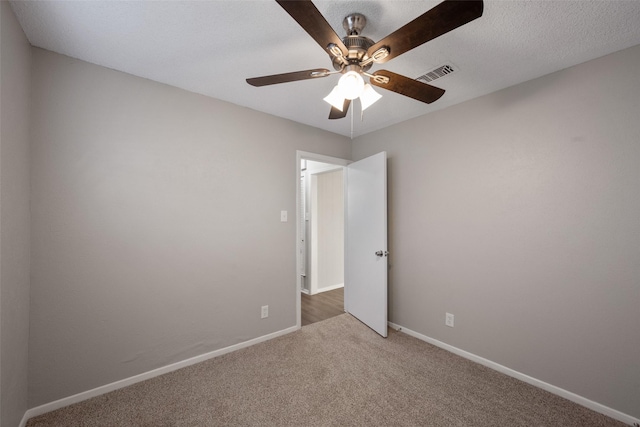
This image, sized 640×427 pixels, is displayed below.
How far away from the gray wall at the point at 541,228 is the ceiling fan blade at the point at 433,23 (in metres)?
1.50

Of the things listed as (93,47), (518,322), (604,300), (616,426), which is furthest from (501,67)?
(93,47)

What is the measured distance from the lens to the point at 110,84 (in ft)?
6.15

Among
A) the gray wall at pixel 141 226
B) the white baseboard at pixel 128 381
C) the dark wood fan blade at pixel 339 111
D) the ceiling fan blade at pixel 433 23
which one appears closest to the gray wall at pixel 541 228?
the dark wood fan blade at pixel 339 111

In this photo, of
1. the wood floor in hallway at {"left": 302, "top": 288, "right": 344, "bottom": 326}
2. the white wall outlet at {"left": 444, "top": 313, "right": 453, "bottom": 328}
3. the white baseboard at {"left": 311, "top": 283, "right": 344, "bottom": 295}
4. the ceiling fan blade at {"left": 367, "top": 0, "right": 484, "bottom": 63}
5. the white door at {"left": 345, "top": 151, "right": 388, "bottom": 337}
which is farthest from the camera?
the white baseboard at {"left": 311, "top": 283, "right": 344, "bottom": 295}

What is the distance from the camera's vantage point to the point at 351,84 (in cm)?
127

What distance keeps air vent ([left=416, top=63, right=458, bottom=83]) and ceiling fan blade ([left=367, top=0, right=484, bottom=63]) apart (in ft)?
2.84

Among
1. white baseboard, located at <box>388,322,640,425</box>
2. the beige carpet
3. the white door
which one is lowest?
the beige carpet

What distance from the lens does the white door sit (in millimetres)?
2752

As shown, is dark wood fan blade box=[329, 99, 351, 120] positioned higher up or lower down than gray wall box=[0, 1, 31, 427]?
higher up

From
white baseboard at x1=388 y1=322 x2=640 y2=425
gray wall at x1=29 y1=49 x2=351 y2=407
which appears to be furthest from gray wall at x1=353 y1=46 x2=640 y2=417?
gray wall at x1=29 y1=49 x2=351 y2=407

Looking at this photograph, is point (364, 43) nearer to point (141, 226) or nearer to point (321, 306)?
point (141, 226)

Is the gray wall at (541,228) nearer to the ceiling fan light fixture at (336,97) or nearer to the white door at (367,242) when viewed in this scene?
the white door at (367,242)

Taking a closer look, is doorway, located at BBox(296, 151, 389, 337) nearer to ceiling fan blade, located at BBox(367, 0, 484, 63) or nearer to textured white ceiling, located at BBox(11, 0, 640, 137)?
textured white ceiling, located at BBox(11, 0, 640, 137)

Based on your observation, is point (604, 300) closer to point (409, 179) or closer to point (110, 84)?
point (409, 179)
